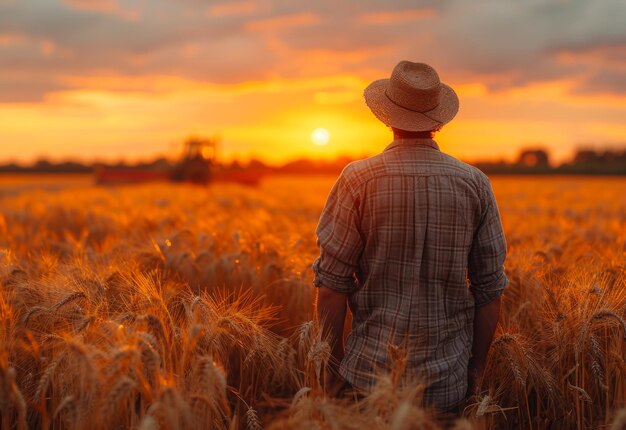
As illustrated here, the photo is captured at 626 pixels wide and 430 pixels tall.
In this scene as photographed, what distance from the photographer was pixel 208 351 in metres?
2.27

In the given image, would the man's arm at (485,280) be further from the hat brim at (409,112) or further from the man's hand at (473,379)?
the hat brim at (409,112)

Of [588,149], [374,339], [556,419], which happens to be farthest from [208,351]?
[588,149]

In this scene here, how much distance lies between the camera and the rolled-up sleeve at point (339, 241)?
8.00 feet

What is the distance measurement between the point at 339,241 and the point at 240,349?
0.67 metres

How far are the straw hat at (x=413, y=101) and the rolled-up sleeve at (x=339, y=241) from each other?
34cm

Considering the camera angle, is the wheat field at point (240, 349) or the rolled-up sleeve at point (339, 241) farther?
the rolled-up sleeve at point (339, 241)

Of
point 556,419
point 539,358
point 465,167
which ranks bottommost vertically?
point 556,419

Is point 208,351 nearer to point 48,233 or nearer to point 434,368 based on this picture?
point 434,368

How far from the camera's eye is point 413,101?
2.42m

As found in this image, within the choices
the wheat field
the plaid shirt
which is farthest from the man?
the wheat field

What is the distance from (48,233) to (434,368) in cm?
504

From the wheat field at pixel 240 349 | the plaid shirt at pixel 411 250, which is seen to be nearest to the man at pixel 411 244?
the plaid shirt at pixel 411 250

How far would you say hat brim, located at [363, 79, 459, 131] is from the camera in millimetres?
2416

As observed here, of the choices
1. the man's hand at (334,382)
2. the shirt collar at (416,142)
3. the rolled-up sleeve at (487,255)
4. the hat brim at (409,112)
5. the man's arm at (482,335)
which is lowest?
the man's hand at (334,382)
